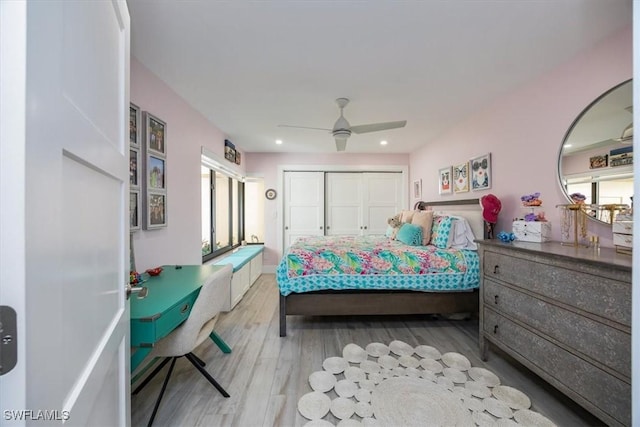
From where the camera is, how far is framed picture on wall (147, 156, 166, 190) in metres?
2.23

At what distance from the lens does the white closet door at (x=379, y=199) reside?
546 cm

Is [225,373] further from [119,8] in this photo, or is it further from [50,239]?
[119,8]

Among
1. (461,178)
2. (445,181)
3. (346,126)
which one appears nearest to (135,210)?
(346,126)

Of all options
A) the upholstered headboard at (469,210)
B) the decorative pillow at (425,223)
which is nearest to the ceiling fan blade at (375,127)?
the decorative pillow at (425,223)

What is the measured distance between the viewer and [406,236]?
329cm

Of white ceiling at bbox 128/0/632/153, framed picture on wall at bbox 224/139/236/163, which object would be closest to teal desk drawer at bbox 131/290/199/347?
white ceiling at bbox 128/0/632/153

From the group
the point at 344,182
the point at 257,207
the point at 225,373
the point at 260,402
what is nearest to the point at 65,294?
the point at 260,402

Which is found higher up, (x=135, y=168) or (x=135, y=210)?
(x=135, y=168)

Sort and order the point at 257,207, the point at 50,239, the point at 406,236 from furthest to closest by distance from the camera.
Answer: the point at 257,207
the point at 406,236
the point at 50,239

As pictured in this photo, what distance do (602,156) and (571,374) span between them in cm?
153

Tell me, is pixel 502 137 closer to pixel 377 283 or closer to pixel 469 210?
pixel 469 210

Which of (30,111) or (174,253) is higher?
(30,111)

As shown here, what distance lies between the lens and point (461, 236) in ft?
9.73

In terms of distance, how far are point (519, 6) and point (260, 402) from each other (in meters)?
2.89
